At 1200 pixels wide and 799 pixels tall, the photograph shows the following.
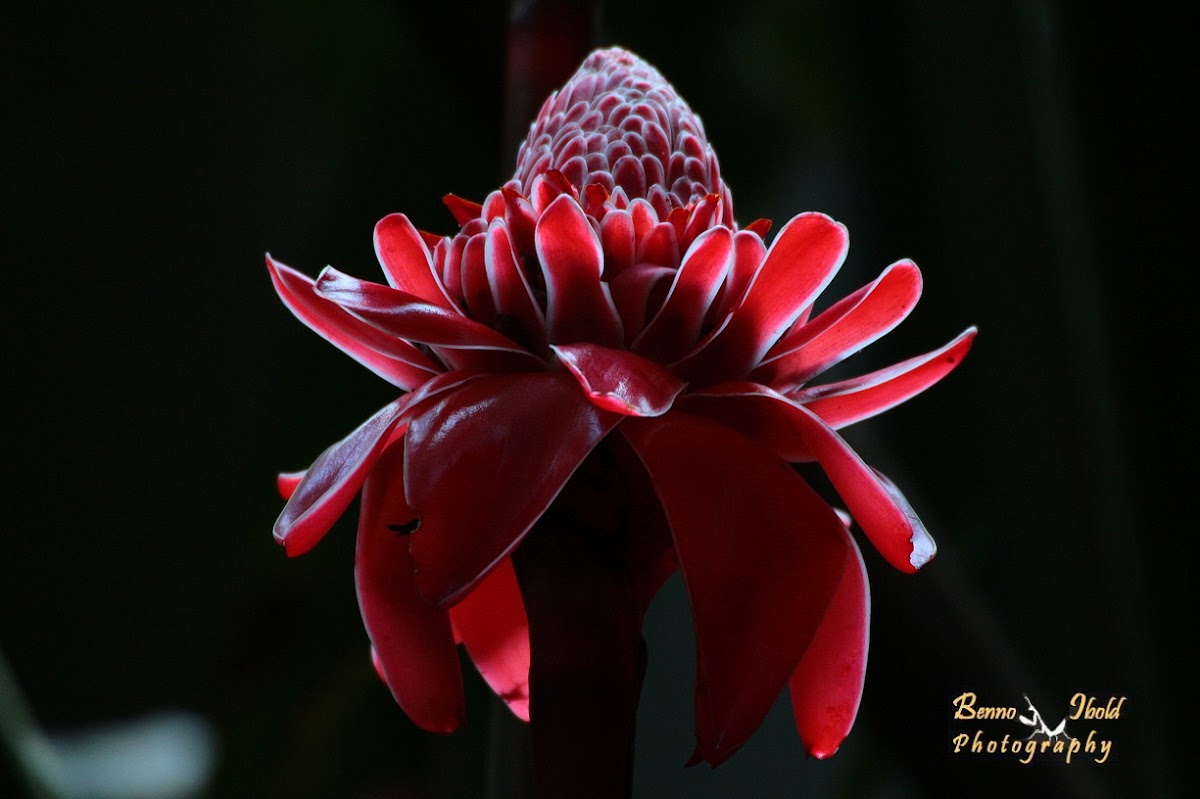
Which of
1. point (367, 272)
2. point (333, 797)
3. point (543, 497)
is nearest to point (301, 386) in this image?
point (367, 272)

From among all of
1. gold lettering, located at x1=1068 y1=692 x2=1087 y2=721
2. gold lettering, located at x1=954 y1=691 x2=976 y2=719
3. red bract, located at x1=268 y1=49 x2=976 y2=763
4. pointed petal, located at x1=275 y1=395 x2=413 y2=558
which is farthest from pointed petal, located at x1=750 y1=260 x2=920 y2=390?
gold lettering, located at x1=1068 y1=692 x2=1087 y2=721

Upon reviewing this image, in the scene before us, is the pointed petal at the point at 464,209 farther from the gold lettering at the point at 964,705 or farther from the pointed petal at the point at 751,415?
the gold lettering at the point at 964,705

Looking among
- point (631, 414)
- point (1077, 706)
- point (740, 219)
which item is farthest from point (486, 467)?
point (740, 219)

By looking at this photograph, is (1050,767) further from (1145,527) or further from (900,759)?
(1145,527)

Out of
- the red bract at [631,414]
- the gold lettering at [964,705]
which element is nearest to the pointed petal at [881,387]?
the red bract at [631,414]

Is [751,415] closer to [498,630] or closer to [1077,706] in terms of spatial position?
→ [498,630]

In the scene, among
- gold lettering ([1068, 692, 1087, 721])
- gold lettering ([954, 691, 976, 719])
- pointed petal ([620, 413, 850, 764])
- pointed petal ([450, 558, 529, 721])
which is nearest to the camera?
pointed petal ([620, 413, 850, 764])

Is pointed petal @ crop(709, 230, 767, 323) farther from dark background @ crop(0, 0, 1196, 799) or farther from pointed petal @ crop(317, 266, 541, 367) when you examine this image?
dark background @ crop(0, 0, 1196, 799)
